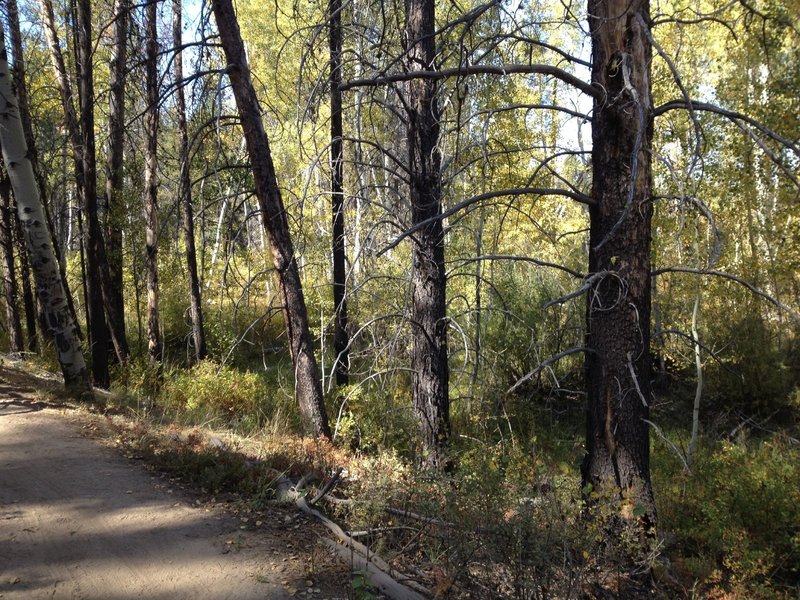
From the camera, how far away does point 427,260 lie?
613cm

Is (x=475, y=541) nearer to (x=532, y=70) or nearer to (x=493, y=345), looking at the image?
(x=532, y=70)

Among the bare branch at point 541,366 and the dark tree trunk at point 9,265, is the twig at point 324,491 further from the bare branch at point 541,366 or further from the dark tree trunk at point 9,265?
the dark tree trunk at point 9,265

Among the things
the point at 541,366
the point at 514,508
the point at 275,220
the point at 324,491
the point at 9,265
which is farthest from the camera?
the point at 9,265

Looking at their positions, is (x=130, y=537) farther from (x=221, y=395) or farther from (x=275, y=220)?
(x=221, y=395)

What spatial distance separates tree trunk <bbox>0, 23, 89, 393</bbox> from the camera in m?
6.73

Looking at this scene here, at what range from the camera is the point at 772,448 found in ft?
29.7

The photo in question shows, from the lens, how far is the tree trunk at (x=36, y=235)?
22.1 feet

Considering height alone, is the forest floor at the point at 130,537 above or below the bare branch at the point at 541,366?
below

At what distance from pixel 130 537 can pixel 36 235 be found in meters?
4.57

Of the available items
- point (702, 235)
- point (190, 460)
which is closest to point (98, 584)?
point (190, 460)

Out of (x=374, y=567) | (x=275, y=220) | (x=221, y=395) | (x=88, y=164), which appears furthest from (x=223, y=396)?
(x=374, y=567)

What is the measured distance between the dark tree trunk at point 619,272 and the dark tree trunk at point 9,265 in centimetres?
1214

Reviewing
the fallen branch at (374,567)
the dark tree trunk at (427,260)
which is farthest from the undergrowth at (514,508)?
the dark tree trunk at (427,260)

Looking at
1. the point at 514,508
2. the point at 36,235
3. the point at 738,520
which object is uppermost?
the point at 36,235
